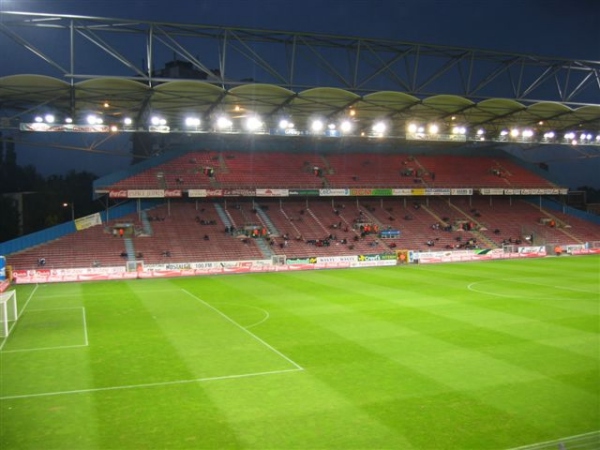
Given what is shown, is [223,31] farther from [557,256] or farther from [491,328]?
[557,256]

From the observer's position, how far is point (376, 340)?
58.5 feet

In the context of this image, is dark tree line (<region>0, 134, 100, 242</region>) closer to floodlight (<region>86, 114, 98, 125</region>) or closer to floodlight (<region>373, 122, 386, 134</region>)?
floodlight (<region>86, 114, 98, 125</region>)

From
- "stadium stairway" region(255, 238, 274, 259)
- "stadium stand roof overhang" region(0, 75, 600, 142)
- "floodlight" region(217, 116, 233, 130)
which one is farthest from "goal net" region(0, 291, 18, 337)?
"stadium stairway" region(255, 238, 274, 259)

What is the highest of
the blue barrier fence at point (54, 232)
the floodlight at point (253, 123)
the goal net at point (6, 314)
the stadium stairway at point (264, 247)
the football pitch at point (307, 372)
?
the floodlight at point (253, 123)

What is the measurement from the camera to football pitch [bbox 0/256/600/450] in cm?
1043

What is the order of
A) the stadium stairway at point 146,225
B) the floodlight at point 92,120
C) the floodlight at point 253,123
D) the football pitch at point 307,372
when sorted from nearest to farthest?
the football pitch at point 307,372, the floodlight at point 92,120, the floodlight at point 253,123, the stadium stairway at point 146,225

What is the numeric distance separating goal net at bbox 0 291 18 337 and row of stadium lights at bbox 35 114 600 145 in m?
17.0

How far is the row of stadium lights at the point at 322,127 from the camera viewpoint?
37.8m

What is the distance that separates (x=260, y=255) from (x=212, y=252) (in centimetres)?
389

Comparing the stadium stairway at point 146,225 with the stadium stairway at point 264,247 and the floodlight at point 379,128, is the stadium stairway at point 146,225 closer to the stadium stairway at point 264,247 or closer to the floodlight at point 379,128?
the stadium stairway at point 264,247

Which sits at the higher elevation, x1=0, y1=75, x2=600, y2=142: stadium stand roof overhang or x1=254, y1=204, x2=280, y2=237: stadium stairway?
x1=0, y1=75, x2=600, y2=142: stadium stand roof overhang

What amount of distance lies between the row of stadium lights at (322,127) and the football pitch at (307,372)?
49.6ft

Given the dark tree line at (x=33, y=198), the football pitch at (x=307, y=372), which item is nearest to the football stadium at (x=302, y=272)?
the football pitch at (x=307, y=372)

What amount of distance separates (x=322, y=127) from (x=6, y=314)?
29510 mm
